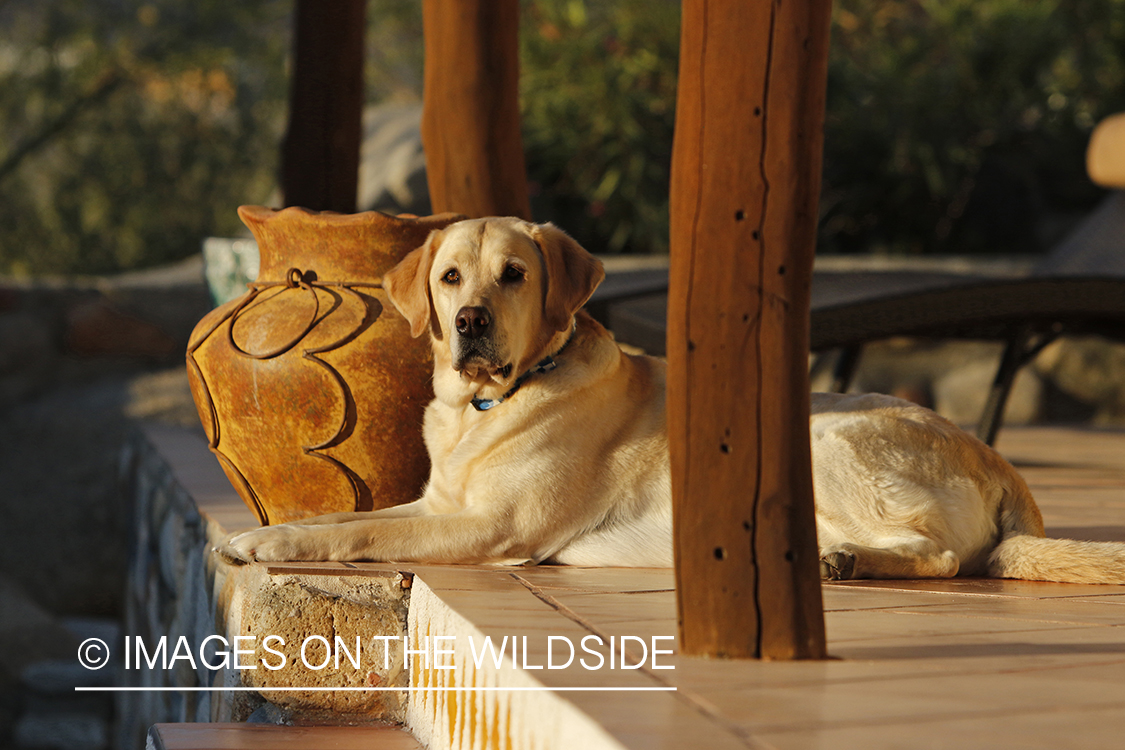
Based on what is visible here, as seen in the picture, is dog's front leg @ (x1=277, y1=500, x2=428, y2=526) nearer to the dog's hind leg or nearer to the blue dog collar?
the blue dog collar

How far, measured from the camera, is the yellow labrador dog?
8.83ft

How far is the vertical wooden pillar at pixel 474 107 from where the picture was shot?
3.83 metres

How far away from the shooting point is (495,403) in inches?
112

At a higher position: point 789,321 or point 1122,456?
point 1122,456

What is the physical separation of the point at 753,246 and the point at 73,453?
6585 millimetres

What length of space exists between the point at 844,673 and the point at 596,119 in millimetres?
8368

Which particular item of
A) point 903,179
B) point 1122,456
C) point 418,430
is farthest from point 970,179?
point 418,430

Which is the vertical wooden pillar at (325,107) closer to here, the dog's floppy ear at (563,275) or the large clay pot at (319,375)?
the large clay pot at (319,375)

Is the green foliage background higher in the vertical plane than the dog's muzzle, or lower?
higher

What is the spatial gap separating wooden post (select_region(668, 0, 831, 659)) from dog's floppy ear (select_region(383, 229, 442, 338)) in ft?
3.80

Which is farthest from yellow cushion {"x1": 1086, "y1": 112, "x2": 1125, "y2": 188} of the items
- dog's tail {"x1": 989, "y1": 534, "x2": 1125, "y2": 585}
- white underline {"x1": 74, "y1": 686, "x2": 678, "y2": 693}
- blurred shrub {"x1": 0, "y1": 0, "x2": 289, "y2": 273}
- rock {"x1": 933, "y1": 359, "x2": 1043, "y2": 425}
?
blurred shrub {"x1": 0, "y1": 0, "x2": 289, "y2": 273}

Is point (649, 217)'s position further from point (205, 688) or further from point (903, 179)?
point (205, 688)

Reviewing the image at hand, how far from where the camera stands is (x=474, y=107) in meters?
3.88

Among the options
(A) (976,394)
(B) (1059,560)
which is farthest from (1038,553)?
(A) (976,394)
